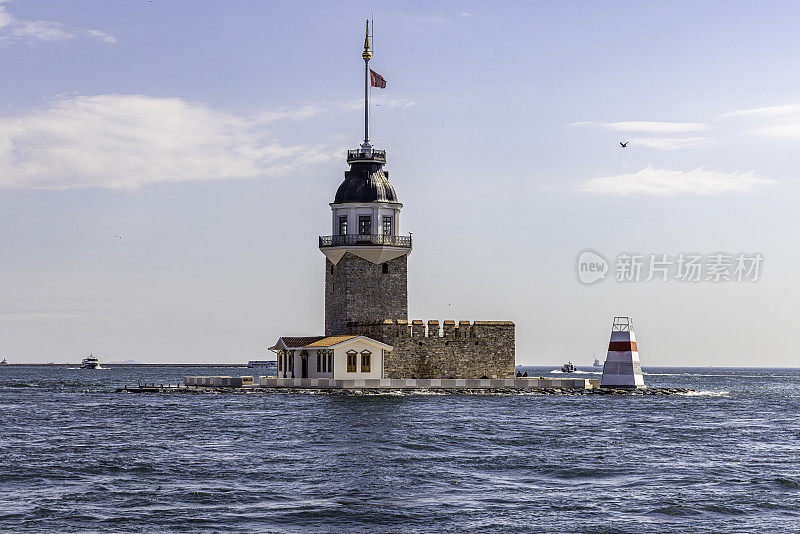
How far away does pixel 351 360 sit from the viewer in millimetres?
67375

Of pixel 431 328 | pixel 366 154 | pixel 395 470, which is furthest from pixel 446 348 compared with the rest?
pixel 395 470

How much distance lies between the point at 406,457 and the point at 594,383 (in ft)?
131

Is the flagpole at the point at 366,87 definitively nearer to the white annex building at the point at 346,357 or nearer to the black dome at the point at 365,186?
the black dome at the point at 365,186

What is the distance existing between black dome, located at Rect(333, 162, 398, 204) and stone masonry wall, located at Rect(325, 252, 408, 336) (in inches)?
160

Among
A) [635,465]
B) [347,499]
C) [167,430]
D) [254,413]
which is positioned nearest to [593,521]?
[347,499]

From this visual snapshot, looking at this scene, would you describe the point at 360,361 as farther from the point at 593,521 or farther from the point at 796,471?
the point at 593,521

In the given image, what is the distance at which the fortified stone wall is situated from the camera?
68625 millimetres

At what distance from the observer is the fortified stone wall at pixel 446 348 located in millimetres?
68625

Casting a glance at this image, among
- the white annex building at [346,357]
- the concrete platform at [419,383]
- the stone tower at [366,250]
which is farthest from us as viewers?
the stone tower at [366,250]

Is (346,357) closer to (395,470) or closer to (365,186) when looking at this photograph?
(365,186)

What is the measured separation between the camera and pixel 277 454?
3691 cm

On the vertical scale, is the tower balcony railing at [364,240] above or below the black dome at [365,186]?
below

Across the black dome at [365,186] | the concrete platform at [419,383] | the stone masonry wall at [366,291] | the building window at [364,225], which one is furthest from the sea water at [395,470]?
the black dome at [365,186]

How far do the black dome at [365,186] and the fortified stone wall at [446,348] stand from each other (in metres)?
8.52
